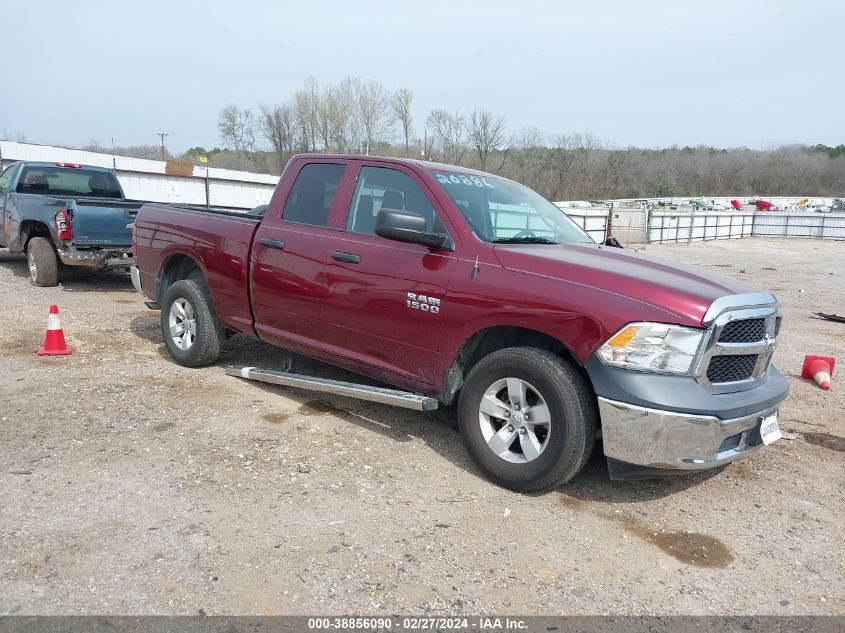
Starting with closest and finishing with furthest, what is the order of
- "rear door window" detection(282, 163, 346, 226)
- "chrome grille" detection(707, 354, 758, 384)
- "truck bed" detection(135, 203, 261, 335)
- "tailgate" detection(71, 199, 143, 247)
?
Answer: 1. "chrome grille" detection(707, 354, 758, 384)
2. "rear door window" detection(282, 163, 346, 226)
3. "truck bed" detection(135, 203, 261, 335)
4. "tailgate" detection(71, 199, 143, 247)

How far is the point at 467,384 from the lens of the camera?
385 cm

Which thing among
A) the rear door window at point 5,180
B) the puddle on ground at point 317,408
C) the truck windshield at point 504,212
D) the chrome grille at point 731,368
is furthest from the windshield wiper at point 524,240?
the rear door window at point 5,180

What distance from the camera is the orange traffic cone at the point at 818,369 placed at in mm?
5992

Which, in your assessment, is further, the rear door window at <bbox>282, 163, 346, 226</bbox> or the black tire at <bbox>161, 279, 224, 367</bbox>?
the black tire at <bbox>161, 279, 224, 367</bbox>

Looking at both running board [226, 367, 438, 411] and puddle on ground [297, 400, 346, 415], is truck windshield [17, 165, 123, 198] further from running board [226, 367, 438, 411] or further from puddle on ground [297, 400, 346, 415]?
puddle on ground [297, 400, 346, 415]

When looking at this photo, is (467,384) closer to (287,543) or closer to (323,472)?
(323,472)

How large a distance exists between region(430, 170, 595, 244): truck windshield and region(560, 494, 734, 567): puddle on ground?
5.98 feet

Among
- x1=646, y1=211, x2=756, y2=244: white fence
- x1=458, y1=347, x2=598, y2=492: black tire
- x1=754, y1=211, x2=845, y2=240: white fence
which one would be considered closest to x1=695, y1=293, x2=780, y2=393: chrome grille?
x1=458, y1=347, x2=598, y2=492: black tire

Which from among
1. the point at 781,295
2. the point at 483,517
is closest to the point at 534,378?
the point at 483,517

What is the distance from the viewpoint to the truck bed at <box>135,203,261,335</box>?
523 centimetres

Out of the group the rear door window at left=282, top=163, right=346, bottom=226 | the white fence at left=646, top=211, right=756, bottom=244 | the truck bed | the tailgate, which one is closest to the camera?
the rear door window at left=282, top=163, right=346, bottom=226

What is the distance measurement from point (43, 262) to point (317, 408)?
7085 millimetres

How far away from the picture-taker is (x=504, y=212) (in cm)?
444

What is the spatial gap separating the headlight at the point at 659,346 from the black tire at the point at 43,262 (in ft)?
31.0
